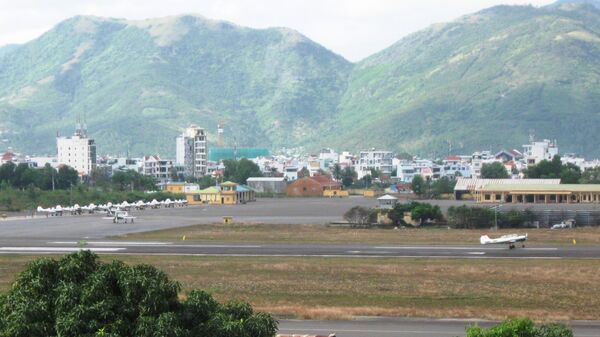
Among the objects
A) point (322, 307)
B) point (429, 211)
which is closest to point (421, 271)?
point (322, 307)

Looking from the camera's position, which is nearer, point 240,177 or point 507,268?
point 507,268

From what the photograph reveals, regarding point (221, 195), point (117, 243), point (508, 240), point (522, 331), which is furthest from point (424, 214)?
point (221, 195)

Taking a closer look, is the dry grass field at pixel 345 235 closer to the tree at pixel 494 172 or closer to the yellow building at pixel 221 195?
the yellow building at pixel 221 195

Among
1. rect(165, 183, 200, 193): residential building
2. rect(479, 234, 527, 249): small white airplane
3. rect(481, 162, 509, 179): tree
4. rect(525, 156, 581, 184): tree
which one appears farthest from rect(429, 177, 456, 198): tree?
rect(479, 234, 527, 249): small white airplane

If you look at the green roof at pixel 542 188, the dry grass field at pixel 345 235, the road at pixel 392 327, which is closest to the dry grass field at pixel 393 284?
the road at pixel 392 327

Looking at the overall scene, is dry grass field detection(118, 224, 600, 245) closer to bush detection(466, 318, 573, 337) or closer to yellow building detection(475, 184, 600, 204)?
bush detection(466, 318, 573, 337)

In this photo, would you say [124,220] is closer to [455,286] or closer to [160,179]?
[455,286]
